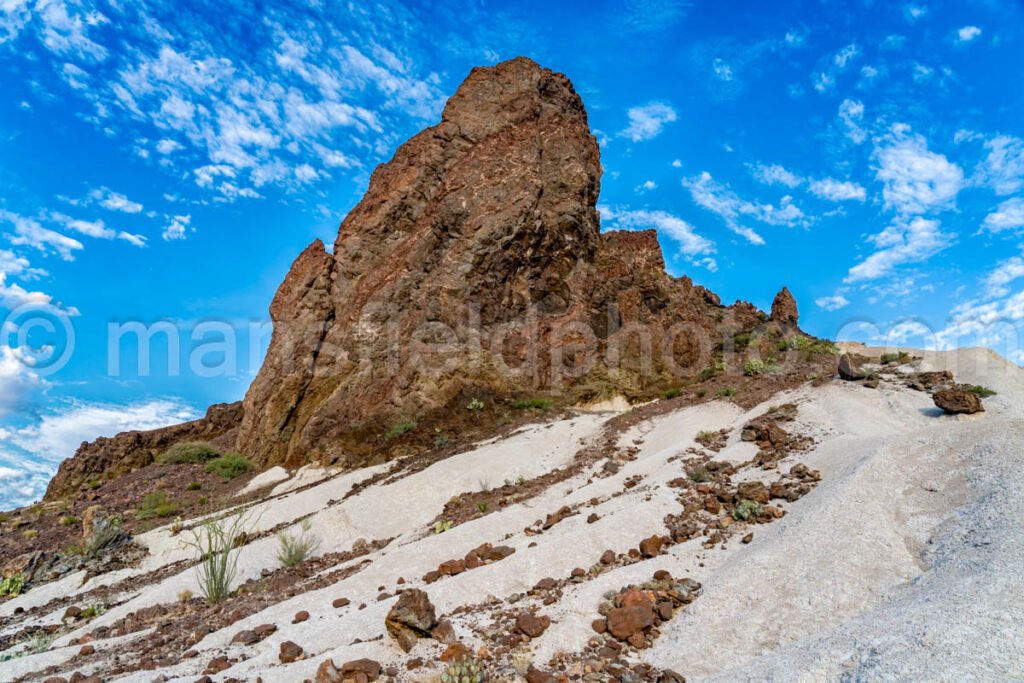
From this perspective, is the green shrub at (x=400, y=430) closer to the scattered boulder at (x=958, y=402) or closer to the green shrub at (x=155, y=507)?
the green shrub at (x=155, y=507)

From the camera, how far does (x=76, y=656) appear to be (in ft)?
25.1

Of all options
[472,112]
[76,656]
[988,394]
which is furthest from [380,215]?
[988,394]

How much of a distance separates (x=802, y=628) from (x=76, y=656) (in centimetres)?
932

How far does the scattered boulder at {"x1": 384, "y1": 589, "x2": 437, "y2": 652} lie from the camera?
18.8 ft

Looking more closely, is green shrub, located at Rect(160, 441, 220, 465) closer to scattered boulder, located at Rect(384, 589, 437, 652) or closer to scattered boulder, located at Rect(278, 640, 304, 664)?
scattered boulder, located at Rect(278, 640, 304, 664)

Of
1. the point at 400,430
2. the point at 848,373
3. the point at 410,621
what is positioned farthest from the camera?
the point at 400,430

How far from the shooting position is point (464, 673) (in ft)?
16.3

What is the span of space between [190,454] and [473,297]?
48.2 feet

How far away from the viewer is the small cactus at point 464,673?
4.87m

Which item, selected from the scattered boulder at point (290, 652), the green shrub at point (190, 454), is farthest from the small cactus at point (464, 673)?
the green shrub at point (190, 454)

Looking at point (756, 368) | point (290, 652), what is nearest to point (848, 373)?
point (756, 368)

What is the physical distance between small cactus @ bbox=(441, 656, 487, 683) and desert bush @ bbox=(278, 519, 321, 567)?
7630 mm

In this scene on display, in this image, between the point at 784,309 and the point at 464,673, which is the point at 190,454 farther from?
the point at 784,309

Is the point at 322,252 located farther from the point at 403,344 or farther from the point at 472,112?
the point at 472,112
